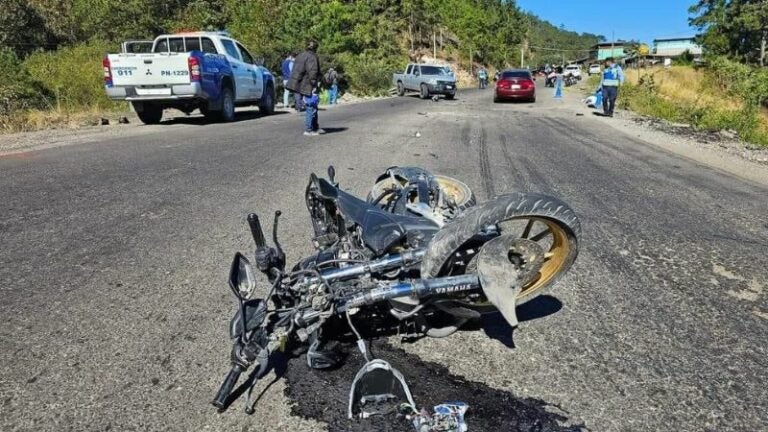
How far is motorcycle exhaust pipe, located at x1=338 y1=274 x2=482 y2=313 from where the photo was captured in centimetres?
255

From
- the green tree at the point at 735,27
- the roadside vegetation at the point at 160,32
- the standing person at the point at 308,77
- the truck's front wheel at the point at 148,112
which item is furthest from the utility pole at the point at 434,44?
the standing person at the point at 308,77

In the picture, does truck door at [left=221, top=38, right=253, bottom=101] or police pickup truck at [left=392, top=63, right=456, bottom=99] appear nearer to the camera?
truck door at [left=221, top=38, right=253, bottom=101]

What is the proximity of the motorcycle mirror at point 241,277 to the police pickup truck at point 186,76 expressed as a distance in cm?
1088

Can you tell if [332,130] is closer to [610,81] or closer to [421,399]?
[610,81]

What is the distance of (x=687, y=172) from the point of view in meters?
8.52

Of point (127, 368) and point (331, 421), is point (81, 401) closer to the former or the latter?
point (127, 368)

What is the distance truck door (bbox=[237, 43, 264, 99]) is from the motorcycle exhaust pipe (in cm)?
1412

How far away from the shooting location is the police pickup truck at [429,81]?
27031 mm

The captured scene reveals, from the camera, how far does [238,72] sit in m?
14.8

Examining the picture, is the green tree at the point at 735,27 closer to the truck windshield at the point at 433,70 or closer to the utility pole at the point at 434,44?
the utility pole at the point at 434,44

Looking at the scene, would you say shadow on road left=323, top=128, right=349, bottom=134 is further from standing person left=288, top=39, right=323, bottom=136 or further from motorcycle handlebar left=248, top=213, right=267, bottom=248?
motorcycle handlebar left=248, top=213, right=267, bottom=248

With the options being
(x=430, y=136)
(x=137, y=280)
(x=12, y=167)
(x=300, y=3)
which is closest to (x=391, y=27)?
(x=300, y=3)

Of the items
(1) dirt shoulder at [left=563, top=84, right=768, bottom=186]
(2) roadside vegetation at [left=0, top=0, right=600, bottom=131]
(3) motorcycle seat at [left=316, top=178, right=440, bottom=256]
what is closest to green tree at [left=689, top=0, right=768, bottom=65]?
(2) roadside vegetation at [left=0, top=0, right=600, bottom=131]

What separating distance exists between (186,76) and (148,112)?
8.29ft
